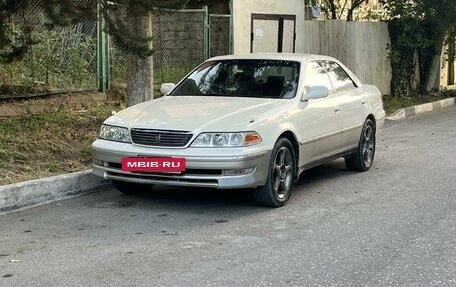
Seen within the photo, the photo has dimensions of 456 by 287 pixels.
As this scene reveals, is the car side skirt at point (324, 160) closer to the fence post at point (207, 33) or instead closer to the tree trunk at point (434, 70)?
the fence post at point (207, 33)

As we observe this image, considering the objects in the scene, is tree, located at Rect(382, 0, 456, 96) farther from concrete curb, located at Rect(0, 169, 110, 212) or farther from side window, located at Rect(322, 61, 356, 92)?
concrete curb, located at Rect(0, 169, 110, 212)

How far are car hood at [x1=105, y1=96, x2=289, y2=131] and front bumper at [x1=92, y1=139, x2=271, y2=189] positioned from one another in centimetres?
22

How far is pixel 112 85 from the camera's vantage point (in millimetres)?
11820

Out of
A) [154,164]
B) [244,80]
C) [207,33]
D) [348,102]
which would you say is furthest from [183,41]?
[154,164]

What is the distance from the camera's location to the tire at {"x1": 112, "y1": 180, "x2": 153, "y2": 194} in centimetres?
677

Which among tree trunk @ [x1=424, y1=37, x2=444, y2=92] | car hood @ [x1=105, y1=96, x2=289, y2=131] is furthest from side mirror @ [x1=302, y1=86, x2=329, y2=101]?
tree trunk @ [x1=424, y1=37, x2=444, y2=92]

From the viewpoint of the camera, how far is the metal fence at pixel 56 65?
34.3ft

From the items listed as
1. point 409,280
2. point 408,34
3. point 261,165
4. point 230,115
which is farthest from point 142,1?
point 408,34

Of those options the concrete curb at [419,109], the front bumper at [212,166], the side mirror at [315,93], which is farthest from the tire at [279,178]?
Result: the concrete curb at [419,109]

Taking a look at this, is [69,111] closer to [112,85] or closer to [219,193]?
[112,85]

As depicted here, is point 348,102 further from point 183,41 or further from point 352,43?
point 352,43

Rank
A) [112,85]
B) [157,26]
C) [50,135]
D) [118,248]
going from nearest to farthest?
1. [118,248]
2. [50,135]
3. [112,85]
4. [157,26]

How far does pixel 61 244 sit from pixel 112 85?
22.9ft

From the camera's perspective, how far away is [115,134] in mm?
6297
